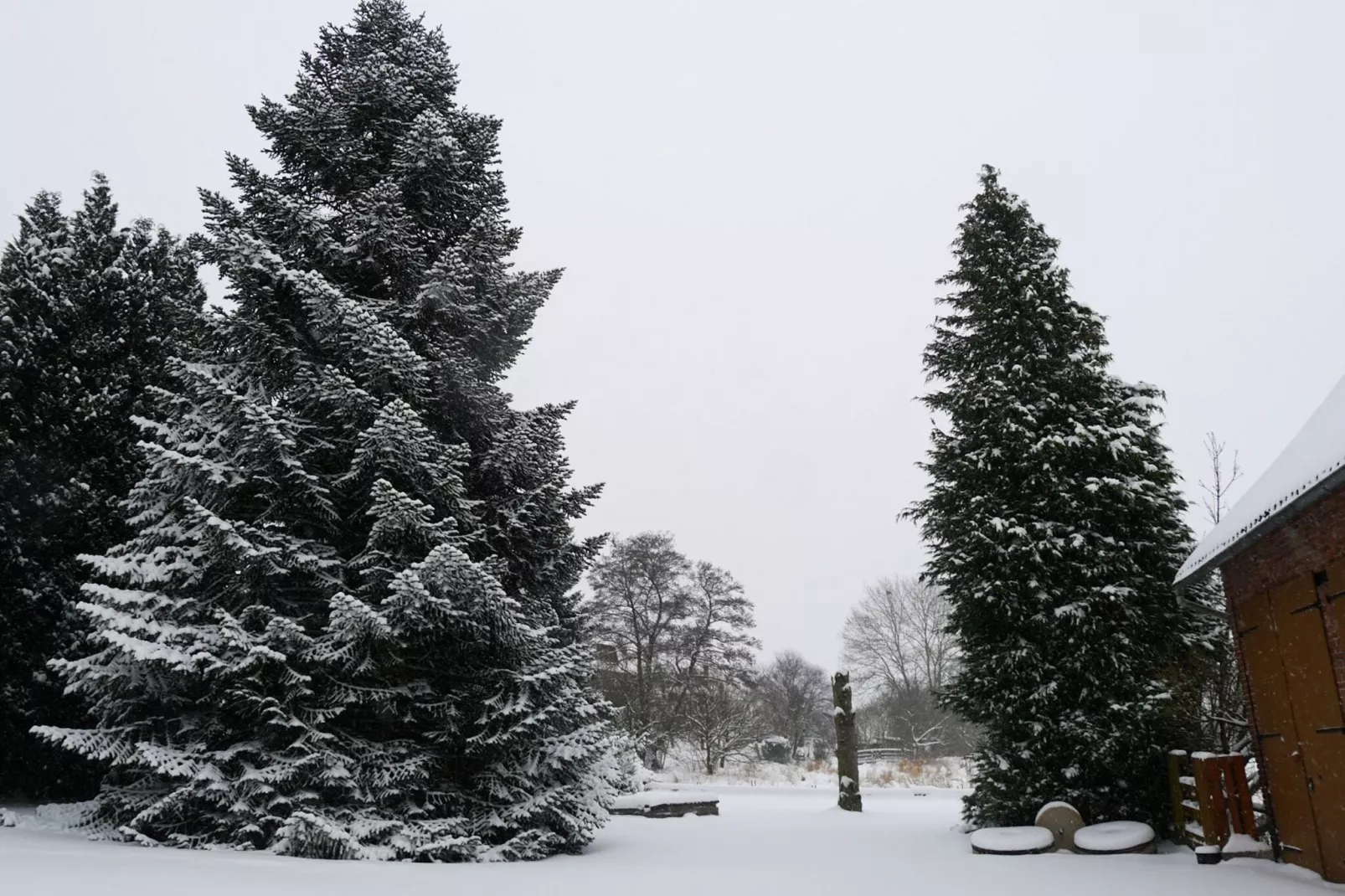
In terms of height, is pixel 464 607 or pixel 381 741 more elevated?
pixel 464 607

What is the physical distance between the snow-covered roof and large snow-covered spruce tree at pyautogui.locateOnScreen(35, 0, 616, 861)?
22.1 ft

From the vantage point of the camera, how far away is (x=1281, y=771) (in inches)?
314

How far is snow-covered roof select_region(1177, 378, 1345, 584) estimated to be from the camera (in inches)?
251

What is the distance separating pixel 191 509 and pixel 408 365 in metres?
2.57

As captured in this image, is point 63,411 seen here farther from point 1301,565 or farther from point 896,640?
point 896,640

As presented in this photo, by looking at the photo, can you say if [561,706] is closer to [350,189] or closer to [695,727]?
[350,189]

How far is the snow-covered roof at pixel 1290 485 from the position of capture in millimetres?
6383

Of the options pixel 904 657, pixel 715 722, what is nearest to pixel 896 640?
pixel 904 657

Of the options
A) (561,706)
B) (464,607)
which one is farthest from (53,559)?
(561,706)

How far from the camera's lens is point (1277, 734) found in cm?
805

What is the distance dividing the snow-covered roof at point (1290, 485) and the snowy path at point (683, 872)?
2994mm

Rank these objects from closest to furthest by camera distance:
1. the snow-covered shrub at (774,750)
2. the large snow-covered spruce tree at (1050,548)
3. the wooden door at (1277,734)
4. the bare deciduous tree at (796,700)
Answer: the wooden door at (1277,734), the large snow-covered spruce tree at (1050,548), the snow-covered shrub at (774,750), the bare deciduous tree at (796,700)

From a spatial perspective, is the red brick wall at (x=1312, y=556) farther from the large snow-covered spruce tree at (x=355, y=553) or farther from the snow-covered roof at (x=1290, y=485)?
the large snow-covered spruce tree at (x=355, y=553)

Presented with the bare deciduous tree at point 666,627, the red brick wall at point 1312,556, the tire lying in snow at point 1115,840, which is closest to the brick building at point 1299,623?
the red brick wall at point 1312,556
